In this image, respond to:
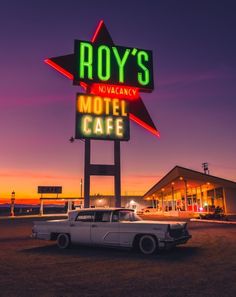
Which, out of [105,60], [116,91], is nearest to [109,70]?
[105,60]

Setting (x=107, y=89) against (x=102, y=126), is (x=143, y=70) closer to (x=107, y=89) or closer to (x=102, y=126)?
(x=107, y=89)

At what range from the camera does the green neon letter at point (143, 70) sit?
23281 mm

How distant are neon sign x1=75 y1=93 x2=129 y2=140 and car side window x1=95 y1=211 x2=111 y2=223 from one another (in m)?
10.6

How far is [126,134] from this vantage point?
22.1 m

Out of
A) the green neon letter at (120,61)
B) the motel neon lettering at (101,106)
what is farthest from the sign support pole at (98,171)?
the green neon letter at (120,61)

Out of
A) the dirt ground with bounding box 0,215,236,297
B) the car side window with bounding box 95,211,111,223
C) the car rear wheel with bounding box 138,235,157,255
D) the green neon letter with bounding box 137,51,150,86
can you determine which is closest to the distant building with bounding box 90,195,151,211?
the green neon letter with bounding box 137,51,150,86

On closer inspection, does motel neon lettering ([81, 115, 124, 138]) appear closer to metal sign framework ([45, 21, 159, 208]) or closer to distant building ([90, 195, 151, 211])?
metal sign framework ([45, 21, 159, 208])

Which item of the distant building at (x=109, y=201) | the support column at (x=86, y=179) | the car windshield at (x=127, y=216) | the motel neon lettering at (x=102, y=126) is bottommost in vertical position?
the car windshield at (x=127, y=216)

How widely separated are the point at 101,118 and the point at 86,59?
438cm

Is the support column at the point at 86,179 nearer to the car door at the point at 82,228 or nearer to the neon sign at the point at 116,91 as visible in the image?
the neon sign at the point at 116,91

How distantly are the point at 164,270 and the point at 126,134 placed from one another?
1518cm

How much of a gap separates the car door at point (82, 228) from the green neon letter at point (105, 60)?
13006mm

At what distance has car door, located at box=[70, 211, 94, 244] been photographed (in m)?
11.0

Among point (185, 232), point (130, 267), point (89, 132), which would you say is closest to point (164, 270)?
point (130, 267)
